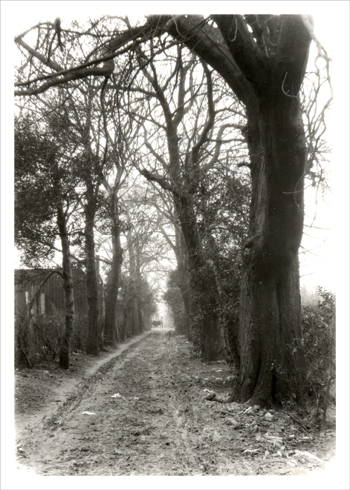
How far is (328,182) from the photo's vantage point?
7785 mm

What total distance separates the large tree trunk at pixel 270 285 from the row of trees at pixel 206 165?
16 millimetres

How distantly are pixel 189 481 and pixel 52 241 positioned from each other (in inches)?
294

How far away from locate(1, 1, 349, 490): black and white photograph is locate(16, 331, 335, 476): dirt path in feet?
0.11

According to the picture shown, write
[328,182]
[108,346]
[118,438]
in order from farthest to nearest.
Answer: [108,346]
[328,182]
[118,438]

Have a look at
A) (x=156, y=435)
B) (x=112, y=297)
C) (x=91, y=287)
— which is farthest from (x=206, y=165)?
(x=112, y=297)

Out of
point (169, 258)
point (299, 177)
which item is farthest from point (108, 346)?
point (299, 177)

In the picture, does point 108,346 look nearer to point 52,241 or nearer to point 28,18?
point 52,241

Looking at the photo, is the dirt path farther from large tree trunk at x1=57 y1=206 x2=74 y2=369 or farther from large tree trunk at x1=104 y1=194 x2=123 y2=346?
large tree trunk at x1=104 y1=194 x2=123 y2=346

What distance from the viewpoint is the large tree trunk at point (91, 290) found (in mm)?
12048

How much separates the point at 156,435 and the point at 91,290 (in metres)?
10.2

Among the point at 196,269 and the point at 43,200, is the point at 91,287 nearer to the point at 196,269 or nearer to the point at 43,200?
the point at 196,269

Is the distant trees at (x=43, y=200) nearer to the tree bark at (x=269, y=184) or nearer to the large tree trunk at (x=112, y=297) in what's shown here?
the tree bark at (x=269, y=184)

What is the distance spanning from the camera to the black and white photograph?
15.6ft

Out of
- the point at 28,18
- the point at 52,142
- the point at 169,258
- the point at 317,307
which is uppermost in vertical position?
the point at 28,18
